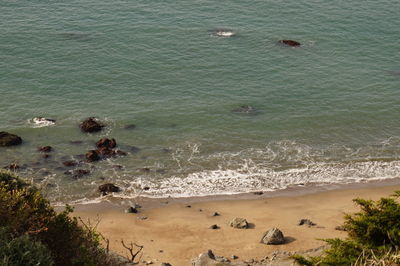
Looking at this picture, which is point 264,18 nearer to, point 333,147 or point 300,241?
point 333,147

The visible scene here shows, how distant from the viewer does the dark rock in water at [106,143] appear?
141ft

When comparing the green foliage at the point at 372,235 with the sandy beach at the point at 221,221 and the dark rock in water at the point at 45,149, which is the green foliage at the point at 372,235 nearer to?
the sandy beach at the point at 221,221

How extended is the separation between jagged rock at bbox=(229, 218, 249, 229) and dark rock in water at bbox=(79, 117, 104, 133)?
16.0m

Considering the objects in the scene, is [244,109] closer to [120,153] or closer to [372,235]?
[120,153]

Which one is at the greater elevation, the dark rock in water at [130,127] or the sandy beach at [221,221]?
the dark rock in water at [130,127]

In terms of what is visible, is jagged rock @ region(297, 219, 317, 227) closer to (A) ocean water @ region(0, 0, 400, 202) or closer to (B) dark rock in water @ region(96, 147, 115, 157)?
(A) ocean water @ region(0, 0, 400, 202)

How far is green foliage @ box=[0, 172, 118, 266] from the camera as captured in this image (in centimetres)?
2042

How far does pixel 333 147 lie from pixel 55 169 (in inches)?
836

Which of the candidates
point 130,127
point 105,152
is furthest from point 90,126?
point 105,152

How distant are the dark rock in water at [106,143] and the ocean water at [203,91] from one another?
0.76 m

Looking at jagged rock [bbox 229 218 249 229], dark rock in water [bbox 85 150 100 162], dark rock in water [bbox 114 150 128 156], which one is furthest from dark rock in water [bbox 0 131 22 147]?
jagged rock [bbox 229 218 249 229]

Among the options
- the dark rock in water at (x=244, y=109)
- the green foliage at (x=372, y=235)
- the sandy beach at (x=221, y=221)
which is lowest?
the sandy beach at (x=221, y=221)

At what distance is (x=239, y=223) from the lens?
111 ft

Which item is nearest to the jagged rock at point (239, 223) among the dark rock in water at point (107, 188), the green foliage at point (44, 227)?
the dark rock in water at point (107, 188)
